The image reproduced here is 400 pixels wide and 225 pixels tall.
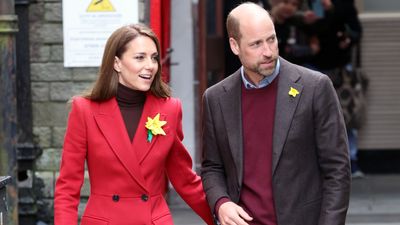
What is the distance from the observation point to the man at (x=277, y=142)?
4.86 metres

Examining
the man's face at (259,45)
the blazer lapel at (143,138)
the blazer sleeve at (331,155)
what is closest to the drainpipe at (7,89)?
the blazer lapel at (143,138)

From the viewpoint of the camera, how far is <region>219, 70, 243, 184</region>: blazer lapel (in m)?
4.95

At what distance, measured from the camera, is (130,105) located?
17.2 ft

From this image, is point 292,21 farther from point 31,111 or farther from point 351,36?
point 31,111

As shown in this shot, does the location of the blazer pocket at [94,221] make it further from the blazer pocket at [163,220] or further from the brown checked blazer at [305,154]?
the brown checked blazer at [305,154]

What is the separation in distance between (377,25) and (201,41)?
6.88 ft

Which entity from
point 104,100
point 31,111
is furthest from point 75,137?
point 31,111

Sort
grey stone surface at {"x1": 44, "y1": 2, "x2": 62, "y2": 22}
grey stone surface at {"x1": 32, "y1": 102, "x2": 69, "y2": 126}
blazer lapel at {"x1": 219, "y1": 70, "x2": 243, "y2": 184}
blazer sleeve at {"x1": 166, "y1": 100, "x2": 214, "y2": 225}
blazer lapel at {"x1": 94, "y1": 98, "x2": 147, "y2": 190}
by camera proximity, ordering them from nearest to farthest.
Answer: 1. blazer lapel at {"x1": 219, "y1": 70, "x2": 243, "y2": 184}
2. blazer lapel at {"x1": 94, "y1": 98, "x2": 147, "y2": 190}
3. blazer sleeve at {"x1": 166, "y1": 100, "x2": 214, "y2": 225}
4. grey stone surface at {"x1": 44, "y1": 2, "x2": 62, "y2": 22}
5. grey stone surface at {"x1": 32, "y1": 102, "x2": 69, "y2": 126}

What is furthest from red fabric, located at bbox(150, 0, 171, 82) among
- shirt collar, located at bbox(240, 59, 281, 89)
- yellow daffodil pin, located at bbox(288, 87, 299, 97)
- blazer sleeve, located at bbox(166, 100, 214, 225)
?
yellow daffodil pin, located at bbox(288, 87, 299, 97)

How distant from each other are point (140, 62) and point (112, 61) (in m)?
0.14

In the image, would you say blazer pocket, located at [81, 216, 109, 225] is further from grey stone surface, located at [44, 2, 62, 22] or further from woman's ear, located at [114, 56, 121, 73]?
grey stone surface, located at [44, 2, 62, 22]

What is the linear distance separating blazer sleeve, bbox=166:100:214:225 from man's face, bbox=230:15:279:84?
63 cm

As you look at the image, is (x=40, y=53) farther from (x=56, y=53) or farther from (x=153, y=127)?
(x=153, y=127)

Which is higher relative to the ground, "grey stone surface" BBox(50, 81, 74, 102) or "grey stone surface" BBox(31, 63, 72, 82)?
"grey stone surface" BBox(31, 63, 72, 82)
